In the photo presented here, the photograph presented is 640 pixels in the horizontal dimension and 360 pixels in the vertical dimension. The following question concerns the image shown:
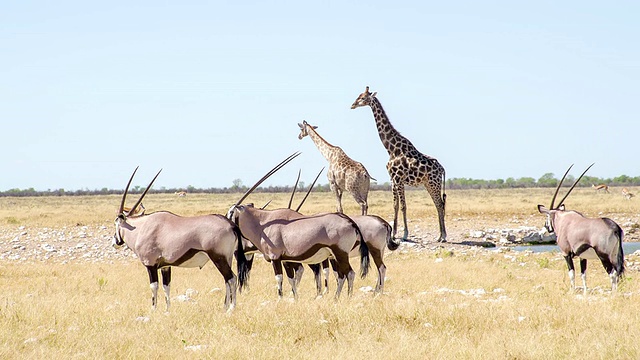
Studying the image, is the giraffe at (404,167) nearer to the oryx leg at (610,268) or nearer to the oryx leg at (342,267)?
the oryx leg at (610,268)

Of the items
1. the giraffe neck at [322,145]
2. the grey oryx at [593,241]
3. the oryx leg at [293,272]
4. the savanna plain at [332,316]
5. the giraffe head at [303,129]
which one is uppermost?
the giraffe head at [303,129]

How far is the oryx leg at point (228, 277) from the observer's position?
360 inches

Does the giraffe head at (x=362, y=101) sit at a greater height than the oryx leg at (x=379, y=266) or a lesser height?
greater

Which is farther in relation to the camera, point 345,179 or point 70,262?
point 345,179

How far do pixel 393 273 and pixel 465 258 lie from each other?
3.50m

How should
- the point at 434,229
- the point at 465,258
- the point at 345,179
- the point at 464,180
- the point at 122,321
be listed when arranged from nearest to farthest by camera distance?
the point at 122,321, the point at 465,258, the point at 345,179, the point at 434,229, the point at 464,180

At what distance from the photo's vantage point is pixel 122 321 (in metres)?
8.80

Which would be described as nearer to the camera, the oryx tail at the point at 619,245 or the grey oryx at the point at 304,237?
the grey oryx at the point at 304,237

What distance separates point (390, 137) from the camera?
21031 millimetres

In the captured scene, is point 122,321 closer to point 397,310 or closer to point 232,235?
point 232,235

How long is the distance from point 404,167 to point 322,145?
2.40m

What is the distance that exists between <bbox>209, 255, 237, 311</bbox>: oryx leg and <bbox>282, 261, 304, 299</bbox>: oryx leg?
1.08 meters

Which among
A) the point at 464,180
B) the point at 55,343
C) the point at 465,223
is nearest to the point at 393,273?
the point at 55,343

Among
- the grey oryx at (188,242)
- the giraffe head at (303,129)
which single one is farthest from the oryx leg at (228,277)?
the giraffe head at (303,129)
